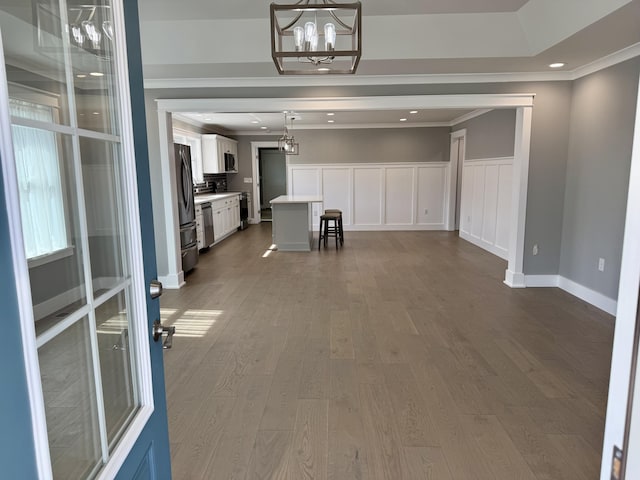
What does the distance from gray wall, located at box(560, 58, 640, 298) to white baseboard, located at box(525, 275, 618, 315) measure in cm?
6

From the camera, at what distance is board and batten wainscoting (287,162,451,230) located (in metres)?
8.94

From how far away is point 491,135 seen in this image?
6.55 m

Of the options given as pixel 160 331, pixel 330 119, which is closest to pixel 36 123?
pixel 160 331

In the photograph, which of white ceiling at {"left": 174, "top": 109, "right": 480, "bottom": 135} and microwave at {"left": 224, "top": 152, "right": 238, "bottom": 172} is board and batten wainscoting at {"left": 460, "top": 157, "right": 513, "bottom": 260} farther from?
microwave at {"left": 224, "top": 152, "right": 238, "bottom": 172}

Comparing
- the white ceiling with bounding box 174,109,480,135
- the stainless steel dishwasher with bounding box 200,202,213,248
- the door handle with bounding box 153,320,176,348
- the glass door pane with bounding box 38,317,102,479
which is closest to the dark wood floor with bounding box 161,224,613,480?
the door handle with bounding box 153,320,176,348

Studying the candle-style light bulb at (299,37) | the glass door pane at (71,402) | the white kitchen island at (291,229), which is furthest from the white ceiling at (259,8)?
the white kitchen island at (291,229)

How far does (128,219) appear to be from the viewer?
3.58 feet

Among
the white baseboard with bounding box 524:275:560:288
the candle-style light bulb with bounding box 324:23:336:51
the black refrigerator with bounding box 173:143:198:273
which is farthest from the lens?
the black refrigerator with bounding box 173:143:198:273

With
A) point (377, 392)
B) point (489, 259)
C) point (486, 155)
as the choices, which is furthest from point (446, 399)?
point (486, 155)

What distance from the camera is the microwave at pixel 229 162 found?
9.09 meters

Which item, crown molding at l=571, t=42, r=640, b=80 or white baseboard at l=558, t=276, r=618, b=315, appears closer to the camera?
crown molding at l=571, t=42, r=640, b=80

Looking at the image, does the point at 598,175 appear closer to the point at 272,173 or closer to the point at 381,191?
the point at 381,191

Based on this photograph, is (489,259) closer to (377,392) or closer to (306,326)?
(306,326)

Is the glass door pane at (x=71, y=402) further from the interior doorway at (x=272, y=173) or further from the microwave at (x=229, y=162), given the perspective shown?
the interior doorway at (x=272, y=173)
